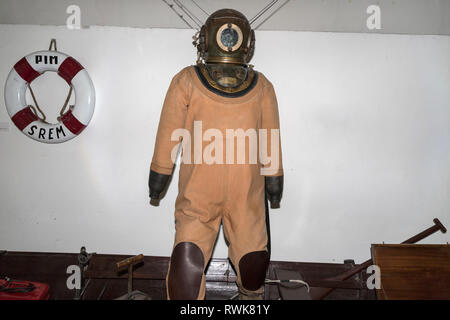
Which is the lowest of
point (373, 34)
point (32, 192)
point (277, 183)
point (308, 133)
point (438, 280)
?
point (438, 280)

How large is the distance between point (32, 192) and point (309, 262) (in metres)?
1.75

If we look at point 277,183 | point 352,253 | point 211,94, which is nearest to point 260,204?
point 277,183

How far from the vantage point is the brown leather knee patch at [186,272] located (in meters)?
1.44

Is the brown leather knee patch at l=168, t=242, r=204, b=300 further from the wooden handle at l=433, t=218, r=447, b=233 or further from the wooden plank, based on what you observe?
the wooden handle at l=433, t=218, r=447, b=233

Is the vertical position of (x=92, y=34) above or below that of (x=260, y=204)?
above

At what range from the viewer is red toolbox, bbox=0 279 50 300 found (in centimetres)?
178

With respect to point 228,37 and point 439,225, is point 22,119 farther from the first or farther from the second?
point 439,225

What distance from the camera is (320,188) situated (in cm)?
217

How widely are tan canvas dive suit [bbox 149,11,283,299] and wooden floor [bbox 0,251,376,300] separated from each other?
1.87ft

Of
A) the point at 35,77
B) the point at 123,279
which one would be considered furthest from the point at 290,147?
the point at 35,77

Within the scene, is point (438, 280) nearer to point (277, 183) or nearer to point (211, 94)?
point (277, 183)

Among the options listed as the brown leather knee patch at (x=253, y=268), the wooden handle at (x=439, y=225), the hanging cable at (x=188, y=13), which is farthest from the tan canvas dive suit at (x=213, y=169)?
the wooden handle at (x=439, y=225)

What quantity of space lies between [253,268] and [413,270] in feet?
3.25

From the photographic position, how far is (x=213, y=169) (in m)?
1.52
